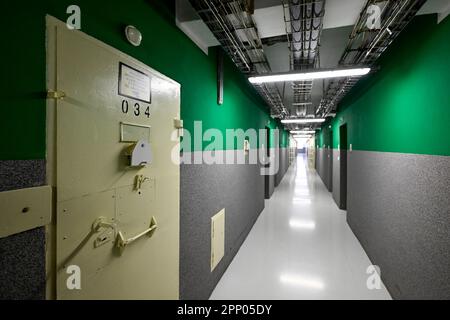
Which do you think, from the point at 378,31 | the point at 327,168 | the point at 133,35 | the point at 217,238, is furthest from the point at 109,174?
the point at 327,168

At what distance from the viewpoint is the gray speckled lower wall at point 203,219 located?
1702 millimetres

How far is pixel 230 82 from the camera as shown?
9.06 feet

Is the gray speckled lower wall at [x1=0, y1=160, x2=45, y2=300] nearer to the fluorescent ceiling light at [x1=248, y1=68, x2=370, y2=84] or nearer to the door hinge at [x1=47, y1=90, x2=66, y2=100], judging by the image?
the door hinge at [x1=47, y1=90, x2=66, y2=100]

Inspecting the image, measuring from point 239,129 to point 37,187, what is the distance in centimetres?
265

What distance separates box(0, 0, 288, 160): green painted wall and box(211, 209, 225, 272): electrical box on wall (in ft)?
3.35

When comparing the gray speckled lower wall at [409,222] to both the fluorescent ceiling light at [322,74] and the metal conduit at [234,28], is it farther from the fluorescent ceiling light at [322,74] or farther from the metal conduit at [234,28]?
the metal conduit at [234,28]

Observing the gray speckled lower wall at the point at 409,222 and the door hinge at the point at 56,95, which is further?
the gray speckled lower wall at the point at 409,222

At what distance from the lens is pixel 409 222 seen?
6.23ft

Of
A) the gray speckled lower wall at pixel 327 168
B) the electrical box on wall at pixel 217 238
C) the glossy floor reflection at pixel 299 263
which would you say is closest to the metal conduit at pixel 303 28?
the electrical box on wall at pixel 217 238

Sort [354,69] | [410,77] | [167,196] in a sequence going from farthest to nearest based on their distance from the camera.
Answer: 1. [354,69]
2. [410,77]
3. [167,196]

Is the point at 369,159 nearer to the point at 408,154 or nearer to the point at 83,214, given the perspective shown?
the point at 408,154

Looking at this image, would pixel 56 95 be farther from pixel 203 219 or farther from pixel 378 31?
pixel 378 31

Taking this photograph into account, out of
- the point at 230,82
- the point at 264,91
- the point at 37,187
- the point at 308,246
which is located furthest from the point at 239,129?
the point at 37,187

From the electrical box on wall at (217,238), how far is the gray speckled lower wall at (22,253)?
5.06ft
